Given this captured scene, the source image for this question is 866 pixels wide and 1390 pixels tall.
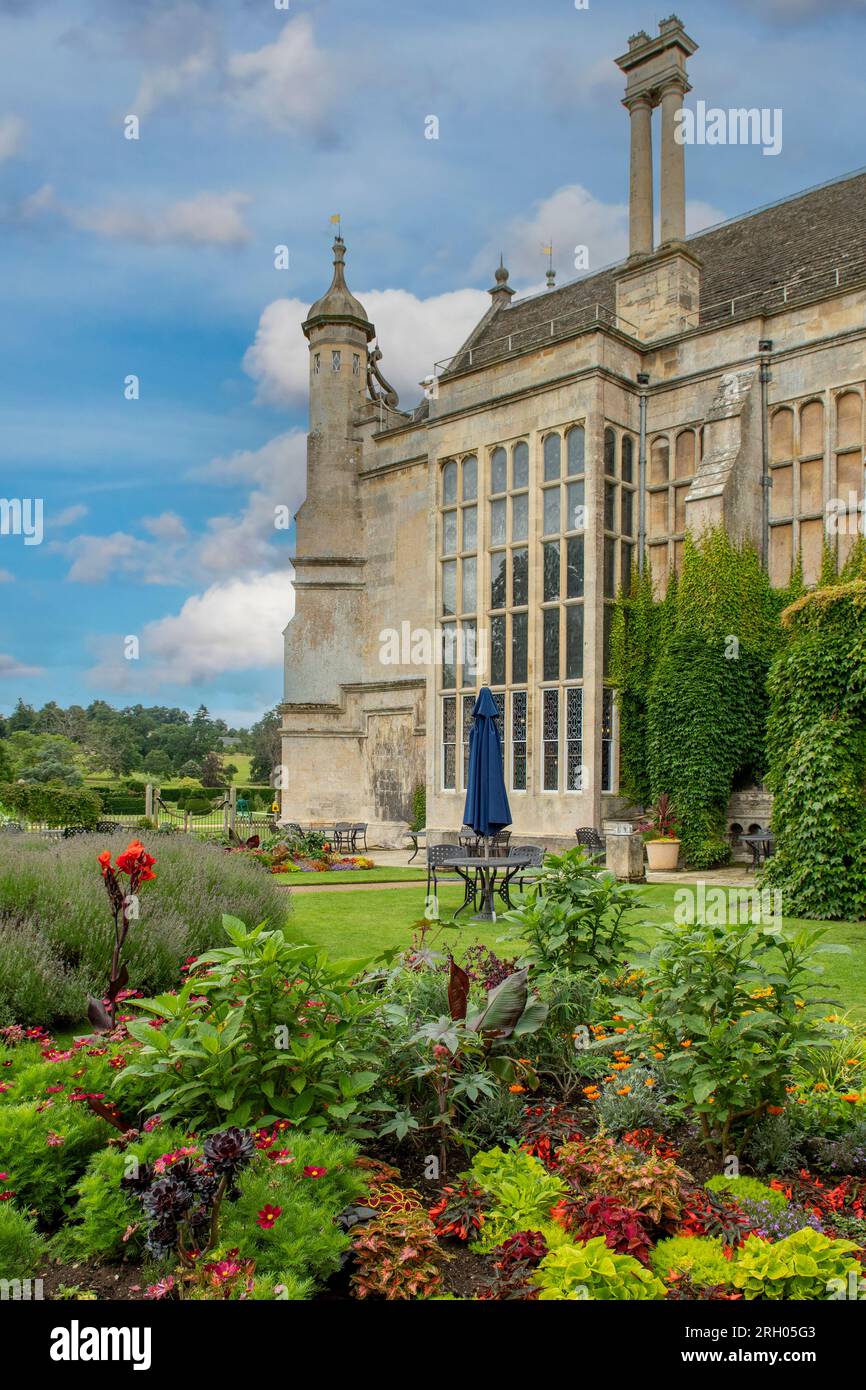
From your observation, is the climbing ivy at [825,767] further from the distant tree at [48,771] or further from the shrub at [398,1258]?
the distant tree at [48,771]

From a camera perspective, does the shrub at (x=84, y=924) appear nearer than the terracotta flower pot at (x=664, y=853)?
Yes

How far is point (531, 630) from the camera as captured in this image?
1783 centimetres

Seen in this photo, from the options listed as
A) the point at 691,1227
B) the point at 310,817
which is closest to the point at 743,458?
the point at 310,817

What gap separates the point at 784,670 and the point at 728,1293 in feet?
31.2

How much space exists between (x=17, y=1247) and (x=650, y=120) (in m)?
21.2

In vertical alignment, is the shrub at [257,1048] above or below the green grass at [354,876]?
above

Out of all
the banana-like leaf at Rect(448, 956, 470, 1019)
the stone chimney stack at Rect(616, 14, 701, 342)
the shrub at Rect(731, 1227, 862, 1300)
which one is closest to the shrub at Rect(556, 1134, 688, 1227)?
the shrub at Rect(731, 1227, 862, 1300)

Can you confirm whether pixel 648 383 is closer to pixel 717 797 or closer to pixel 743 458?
pixel 743 458

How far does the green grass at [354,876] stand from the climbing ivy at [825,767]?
599cm

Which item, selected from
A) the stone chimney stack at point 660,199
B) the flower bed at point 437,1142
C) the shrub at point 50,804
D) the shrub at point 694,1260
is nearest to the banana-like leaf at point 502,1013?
the flower bed at point 437,1142

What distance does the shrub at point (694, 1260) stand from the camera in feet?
8.87

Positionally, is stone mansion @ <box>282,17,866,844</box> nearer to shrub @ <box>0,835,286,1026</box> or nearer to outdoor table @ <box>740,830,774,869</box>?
outdoor table @ <box>740,830,774,869</box>

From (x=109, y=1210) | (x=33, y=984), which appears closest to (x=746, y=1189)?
(x=109, y=1210)

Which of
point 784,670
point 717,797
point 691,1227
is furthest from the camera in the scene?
point 717,797
